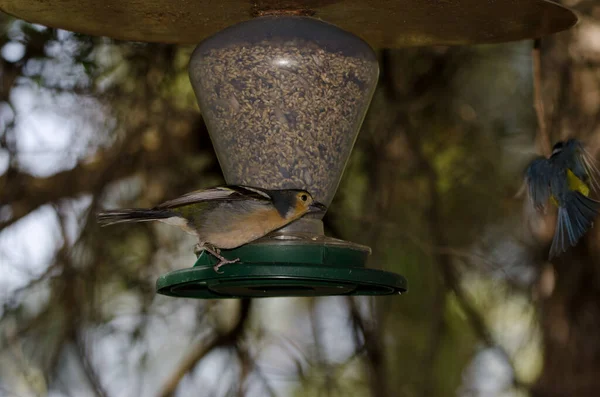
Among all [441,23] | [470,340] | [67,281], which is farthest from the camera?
[470,340]

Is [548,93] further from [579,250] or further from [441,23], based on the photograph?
[441,23]

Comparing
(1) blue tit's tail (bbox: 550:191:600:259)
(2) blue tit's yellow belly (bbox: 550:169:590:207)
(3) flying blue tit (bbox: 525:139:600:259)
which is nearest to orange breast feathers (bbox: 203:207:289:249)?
(1) blue tit's tail (bbox: 550:191:600:259)

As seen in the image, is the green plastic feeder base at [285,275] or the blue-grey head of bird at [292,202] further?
the blue-grey head of bird at [292,202]

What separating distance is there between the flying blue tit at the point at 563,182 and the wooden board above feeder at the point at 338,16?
34.0 inches

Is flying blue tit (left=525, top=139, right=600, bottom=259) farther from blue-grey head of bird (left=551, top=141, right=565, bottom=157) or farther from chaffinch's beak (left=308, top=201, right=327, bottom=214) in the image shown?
chaffinch's beak (left=308, top=201, right=327, bottom=214)

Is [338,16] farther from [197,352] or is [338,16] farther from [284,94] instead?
[197,352]

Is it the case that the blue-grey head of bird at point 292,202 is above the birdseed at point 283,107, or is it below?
below

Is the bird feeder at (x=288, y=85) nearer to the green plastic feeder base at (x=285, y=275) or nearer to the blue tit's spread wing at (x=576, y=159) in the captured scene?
the green plastic feeder base at (x=285, y=275)

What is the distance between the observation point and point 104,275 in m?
6.52

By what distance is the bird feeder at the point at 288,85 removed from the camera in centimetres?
439

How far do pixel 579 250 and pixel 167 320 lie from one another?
3.05m

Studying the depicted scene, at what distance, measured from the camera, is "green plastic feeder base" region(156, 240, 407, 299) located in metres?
3.99

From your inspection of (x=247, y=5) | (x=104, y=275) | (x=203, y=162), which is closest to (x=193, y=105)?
(x=203, y=162)

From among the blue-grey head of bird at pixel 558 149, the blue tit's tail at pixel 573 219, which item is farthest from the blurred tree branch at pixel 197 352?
the blue-grey head of bird at pixel 558 149
